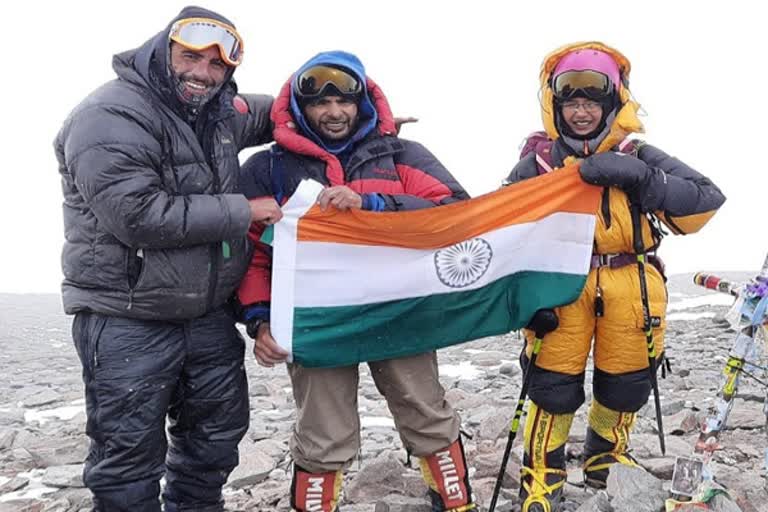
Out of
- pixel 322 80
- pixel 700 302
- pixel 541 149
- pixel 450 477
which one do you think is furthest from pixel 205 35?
pixel 700 302

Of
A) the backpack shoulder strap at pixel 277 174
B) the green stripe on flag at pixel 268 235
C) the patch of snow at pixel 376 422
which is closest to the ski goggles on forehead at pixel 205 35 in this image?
the backpack shoulder strap at pixel 277 174

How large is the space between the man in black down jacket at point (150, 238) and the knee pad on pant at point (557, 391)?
7.35ft

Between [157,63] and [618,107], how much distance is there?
124 inches

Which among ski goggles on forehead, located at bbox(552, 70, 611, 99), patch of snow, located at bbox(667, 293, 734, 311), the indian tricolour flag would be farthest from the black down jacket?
patch of snow, located at bbox(667, 293, 734, 311)

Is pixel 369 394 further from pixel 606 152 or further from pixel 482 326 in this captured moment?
pixel 606 152

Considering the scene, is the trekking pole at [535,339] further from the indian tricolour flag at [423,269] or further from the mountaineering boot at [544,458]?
the mountaineering boot at [544,458]

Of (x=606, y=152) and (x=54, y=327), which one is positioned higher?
(x=606, y=152)

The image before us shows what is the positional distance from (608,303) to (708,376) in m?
6.22

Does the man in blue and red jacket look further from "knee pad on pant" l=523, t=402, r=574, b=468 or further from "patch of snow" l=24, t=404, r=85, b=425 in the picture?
"patch of snow" l=24, t=404, r=85, b=425

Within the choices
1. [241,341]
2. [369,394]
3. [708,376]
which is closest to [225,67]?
[241,341]

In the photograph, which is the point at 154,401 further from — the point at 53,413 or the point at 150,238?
the point at 53,413

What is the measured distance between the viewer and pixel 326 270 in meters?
4.64

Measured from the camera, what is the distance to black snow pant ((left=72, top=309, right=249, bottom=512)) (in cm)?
402

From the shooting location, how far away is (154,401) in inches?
162
